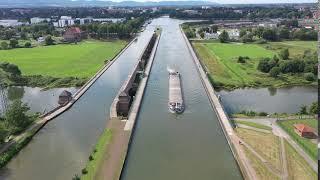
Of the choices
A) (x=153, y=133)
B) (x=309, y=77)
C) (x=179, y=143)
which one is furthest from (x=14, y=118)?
(x=309, y=77)

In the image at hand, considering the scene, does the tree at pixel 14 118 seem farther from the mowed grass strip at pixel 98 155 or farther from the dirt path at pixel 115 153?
the dirt path at pixel 115 153

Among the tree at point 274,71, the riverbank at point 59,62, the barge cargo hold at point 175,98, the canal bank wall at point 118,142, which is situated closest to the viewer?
the canal bank wall at point 118,142

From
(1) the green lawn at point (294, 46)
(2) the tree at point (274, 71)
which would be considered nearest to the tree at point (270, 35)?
(1) the green lawn at point (294, 46)

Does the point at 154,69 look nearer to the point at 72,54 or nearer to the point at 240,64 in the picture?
the point at 240,64

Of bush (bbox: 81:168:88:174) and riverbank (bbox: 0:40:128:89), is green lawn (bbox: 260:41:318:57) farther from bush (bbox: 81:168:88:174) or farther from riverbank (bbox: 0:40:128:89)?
bush (bbox: 81:168:88:174)

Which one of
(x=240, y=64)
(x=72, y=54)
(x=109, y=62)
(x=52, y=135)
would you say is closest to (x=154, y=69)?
(x=109, y=62)

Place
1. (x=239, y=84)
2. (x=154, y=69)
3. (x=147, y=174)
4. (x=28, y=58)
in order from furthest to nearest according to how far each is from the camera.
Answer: (x=28, y=58) → (x=154, y=69) → (x=239, y=84) → (x=147, y=174)
